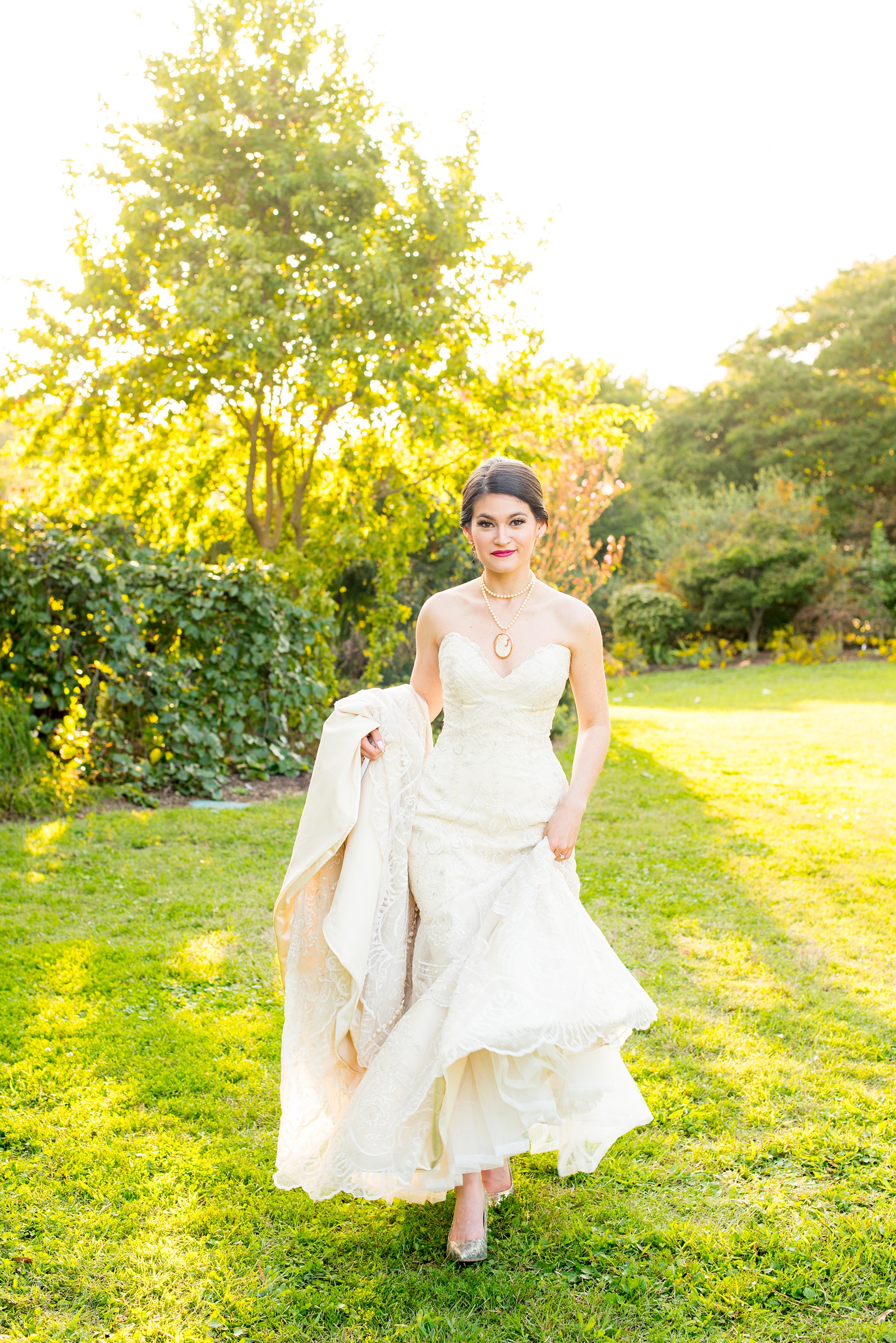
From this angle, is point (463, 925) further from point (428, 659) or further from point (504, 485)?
point (504, 485)

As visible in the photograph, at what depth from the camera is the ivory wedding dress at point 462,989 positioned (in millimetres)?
2354

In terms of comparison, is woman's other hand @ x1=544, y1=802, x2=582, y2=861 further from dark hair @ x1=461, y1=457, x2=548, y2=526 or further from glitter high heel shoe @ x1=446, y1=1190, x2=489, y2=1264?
glitter high heel shoe @ x1=446, y1=1190, x2=489, y2=1264

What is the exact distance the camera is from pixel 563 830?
269 centimetres

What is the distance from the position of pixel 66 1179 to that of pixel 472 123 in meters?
9.12

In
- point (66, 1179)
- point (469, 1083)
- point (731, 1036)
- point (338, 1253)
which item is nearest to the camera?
point (469, 1083)

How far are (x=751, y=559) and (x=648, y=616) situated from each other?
2.40m

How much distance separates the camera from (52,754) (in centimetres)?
715

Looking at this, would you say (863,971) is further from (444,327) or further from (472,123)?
(472,123)

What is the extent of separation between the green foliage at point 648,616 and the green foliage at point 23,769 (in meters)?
15.3

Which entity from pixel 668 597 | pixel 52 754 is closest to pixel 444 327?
pixel 52 754

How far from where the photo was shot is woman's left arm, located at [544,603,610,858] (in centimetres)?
271

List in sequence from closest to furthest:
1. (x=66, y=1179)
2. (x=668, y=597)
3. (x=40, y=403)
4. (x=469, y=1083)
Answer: (x=469, y=1083)
(x=66, y=1179)
(x=40, y=403)
(x=668, y=597)

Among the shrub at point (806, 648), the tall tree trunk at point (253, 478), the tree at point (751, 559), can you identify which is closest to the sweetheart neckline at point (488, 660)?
the tall tree trunk at point (253, 478)

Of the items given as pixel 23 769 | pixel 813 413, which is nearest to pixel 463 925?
pixel 23 769
